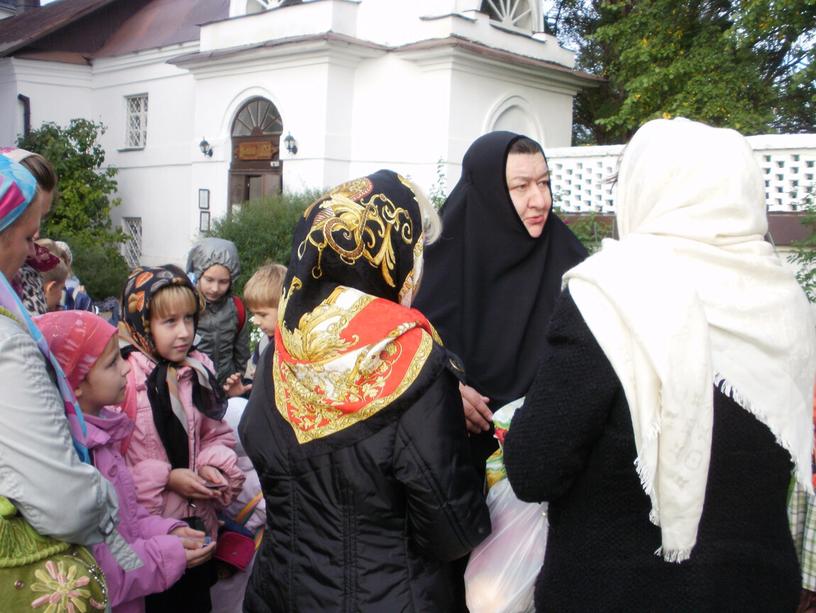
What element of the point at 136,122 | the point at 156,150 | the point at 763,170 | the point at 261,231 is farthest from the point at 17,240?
the point at 136,122

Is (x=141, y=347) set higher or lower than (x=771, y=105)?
lower

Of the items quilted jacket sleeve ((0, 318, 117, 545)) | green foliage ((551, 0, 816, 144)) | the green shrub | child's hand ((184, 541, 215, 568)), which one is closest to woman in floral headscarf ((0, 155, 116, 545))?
quilted jacket sleeve ((0, 318, 117, 545))

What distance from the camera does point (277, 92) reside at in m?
14.6

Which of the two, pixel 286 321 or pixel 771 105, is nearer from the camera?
pixel 286 321

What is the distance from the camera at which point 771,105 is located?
13047 millimetres

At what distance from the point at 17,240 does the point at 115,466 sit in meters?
0.82

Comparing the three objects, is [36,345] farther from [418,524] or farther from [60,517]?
[418,524]

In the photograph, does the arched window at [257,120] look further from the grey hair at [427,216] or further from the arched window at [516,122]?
the grey hair at [427,216]

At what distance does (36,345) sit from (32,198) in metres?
0.39

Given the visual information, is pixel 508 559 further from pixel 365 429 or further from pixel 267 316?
pixel 267 316

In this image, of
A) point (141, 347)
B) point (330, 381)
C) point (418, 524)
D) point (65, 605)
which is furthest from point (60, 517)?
point (141, 347)

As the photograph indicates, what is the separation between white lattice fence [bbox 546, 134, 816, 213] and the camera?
8.33 meters

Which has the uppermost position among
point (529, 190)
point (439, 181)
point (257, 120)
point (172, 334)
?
point (257, 120)

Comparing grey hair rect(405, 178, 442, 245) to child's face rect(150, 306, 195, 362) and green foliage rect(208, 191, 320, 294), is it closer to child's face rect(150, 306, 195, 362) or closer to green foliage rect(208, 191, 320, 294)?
child's face rect(150, 306, 195, 362)
